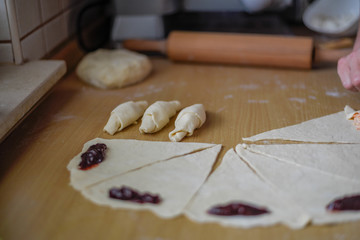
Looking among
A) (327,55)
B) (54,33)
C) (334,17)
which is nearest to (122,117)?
(54,33)

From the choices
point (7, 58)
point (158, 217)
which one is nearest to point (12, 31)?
point (7, 58)

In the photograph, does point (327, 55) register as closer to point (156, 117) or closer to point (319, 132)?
point (319, 132)

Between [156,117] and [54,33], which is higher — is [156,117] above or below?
below

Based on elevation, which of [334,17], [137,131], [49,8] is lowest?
[137,131]

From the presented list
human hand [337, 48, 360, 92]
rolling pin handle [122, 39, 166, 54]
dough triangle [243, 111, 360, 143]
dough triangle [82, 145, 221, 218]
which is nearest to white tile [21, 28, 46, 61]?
rolling pin handle [122, 39, 166, 54]

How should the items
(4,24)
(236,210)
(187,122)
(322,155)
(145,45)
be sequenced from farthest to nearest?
(145,45) → (4,24) → (187,122) → (322,155) → (236,210)

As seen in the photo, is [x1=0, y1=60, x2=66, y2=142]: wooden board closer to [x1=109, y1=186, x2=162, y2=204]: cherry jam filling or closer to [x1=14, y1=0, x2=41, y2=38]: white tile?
[x1=14, y1=0, x2=41, y2=38]: white tile

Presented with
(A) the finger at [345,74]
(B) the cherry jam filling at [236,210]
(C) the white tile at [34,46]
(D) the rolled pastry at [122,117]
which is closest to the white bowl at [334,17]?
(A) the finger at [345,74]

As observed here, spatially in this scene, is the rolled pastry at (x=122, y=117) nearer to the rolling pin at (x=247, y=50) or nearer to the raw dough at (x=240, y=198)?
the raw dough at (x=240, y=198)

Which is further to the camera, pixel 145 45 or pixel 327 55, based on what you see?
pixel 145 45
